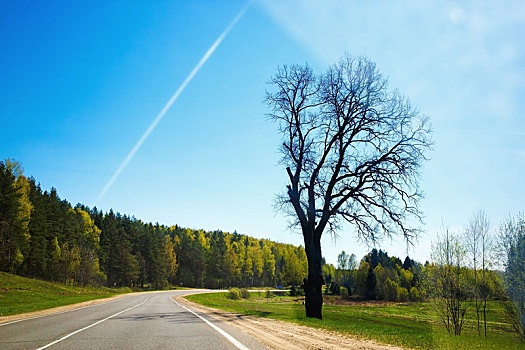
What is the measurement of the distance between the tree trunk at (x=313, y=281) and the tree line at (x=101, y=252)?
45.1 meters

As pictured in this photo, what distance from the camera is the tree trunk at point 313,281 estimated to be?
1658 cm

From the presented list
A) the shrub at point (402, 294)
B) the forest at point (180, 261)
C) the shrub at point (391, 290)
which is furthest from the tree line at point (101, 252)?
the shrub at point (402, 294)

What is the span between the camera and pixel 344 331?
1104cm

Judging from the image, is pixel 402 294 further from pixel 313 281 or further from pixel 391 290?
pixel 313 281

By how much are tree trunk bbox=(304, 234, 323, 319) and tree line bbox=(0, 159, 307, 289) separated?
45115 millimetres

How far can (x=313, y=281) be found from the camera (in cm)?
1673

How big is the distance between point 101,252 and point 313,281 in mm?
68259

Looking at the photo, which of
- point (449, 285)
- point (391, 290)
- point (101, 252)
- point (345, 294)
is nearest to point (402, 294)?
point (391, 290)

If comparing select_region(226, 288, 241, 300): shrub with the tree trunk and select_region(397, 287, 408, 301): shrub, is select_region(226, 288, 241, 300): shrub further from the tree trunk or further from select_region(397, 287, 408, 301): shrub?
select_region(397, 287, 408, 301): shrub

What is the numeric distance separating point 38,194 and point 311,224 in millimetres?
59349

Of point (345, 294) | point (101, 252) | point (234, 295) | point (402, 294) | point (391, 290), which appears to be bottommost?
point (345, 294)

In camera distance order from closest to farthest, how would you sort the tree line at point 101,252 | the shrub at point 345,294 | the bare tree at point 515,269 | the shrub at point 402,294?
the bare tree at point 515,269 < the tree line at point 101,252 < the shrub at point 402,294 < the shrub at point 345,294

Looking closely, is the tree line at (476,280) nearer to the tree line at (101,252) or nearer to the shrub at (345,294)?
the tree line at (101,252)

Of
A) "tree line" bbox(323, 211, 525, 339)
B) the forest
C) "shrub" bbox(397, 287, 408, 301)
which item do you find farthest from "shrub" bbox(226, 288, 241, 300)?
"shrub" bbox(397, 287, 408, 301)
